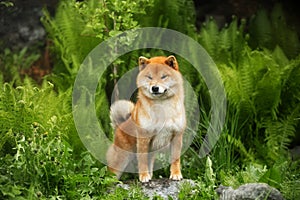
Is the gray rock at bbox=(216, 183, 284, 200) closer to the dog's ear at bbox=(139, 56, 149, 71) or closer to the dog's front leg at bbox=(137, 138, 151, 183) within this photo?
the dog's front leg at bbox=(137, 138, 151, 183)

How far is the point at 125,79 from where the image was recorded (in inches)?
322

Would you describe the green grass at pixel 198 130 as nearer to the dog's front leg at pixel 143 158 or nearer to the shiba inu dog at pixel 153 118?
the dog's front leg at pixel 143 158

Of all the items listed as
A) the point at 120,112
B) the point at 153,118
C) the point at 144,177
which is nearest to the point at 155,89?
the point at 153,118

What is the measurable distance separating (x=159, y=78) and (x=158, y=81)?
0.03 metres

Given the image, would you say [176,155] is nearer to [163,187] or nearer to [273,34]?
[163,187]

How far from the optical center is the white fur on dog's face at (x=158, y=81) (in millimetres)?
5828

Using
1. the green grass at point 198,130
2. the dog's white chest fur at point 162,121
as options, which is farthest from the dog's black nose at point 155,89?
the green grass at point 198,130

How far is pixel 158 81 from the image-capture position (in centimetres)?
585

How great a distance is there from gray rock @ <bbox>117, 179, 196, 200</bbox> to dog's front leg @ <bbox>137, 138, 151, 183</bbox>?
2.7 inches

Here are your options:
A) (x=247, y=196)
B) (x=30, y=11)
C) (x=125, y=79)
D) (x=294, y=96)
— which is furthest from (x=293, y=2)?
(x=247, y=196)

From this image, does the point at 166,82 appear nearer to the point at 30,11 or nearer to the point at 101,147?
the point at 101,147

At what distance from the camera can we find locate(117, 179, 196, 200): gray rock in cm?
607

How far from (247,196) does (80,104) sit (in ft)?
7.91

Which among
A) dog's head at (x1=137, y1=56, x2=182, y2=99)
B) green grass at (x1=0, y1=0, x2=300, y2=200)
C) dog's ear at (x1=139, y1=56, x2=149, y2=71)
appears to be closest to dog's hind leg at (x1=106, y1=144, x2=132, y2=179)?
green grass at (x1=0, y1=0, x2=300, y2=200)
